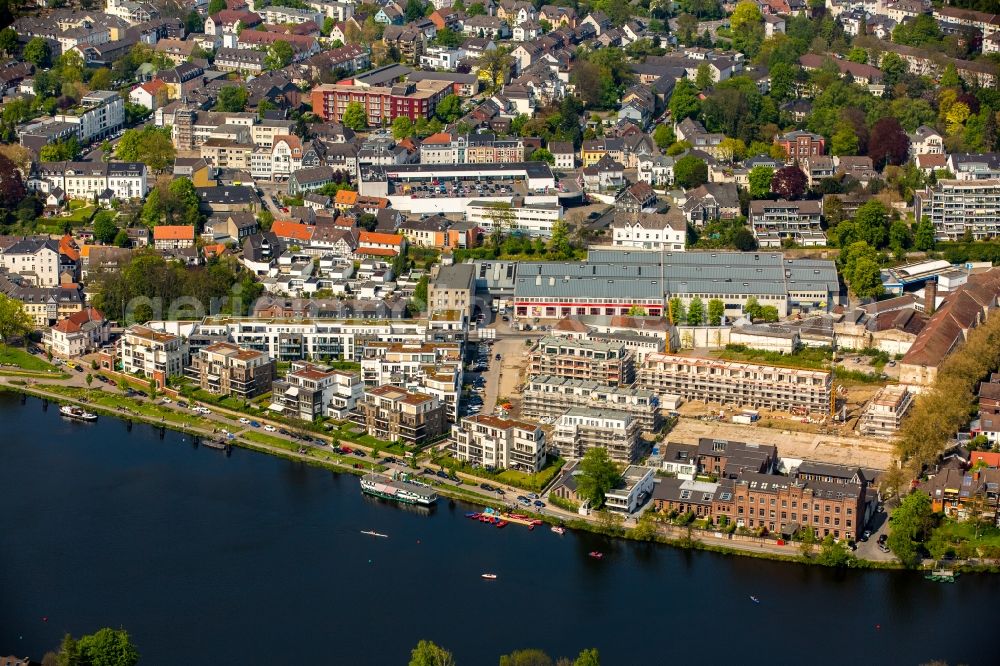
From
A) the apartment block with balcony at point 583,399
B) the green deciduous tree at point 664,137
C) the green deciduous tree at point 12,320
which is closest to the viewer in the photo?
the apartment block with balcony at point 583,399

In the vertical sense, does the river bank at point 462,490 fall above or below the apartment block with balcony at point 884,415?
below

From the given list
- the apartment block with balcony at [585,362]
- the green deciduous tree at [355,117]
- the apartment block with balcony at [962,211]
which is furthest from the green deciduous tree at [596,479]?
the green deciduous tree at [355,117]

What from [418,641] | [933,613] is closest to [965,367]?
[933,613]

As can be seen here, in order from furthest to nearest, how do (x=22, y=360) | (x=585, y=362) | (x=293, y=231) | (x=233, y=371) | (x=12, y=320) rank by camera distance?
(x=293, y=231), (x=12, y=320), (x=22, y=360), (x=233, y=371), (x=585, y=362)

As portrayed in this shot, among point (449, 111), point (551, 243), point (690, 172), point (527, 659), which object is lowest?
point (527, 659)

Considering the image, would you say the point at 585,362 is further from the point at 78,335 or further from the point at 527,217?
the point at 78,335

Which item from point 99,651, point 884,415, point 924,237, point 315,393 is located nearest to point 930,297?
point 924,237

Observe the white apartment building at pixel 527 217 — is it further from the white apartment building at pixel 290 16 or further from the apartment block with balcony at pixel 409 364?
the white apartment building at pixel 290 16
